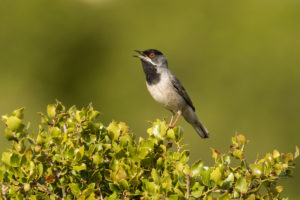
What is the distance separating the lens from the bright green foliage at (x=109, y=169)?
8.20 feet

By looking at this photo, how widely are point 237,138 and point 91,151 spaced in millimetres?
877

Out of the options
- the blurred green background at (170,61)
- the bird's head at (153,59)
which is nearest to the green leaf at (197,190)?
the bird's head at (153,59)

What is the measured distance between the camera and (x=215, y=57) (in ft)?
34.3

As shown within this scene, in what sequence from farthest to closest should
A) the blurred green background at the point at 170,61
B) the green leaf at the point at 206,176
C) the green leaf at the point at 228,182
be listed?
the blurred green background at the point at 170,61 → the green leaf at the point at 228,182 → the green leaf at the point at 206,176

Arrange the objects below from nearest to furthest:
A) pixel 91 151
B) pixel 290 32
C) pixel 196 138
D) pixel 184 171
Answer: pixel 184 171, pixel 91 151, pixel 196 138, pixel 290 32

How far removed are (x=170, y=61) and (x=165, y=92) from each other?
189 inches

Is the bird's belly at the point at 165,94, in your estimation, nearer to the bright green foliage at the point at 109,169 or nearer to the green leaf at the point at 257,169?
the bright green foliage at the point at 109,169

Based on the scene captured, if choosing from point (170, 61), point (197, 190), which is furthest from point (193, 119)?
point (197, 190)

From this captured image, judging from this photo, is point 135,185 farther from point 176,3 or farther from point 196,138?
point 176,3

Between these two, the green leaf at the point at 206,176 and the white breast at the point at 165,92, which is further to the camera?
the white breast at the point at 165,92

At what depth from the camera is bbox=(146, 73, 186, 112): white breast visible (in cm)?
582

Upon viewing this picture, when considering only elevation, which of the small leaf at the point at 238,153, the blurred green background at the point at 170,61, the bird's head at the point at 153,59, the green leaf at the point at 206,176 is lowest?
the green leaf at the point at 206,176

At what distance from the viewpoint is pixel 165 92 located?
19.2 feet

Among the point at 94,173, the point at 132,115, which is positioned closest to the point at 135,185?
the point at 94,173
